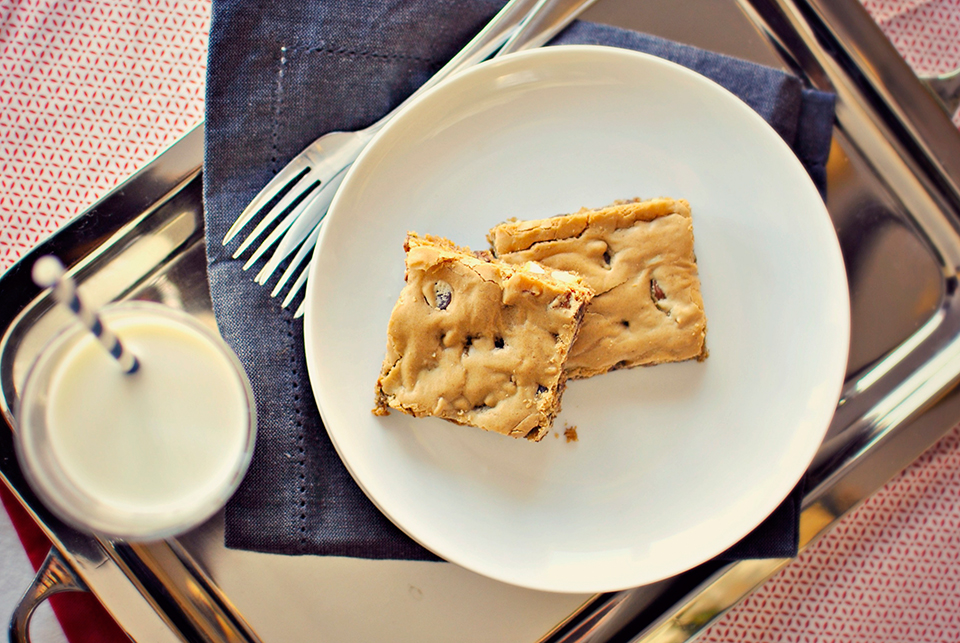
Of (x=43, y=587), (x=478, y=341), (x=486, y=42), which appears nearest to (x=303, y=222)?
(x=478, y=341)

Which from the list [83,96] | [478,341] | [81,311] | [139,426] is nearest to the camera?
[81,311]

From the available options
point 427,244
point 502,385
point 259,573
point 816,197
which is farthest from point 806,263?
point 259,573

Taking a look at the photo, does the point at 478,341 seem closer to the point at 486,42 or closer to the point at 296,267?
the point at 296,267

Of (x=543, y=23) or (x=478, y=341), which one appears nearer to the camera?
(x=478, y=341)

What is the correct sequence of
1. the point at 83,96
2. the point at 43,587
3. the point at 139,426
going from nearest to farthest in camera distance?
1. the point at 139,426
2. the point at 43,587
3. the point at 83,96

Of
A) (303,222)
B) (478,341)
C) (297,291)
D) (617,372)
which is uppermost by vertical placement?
(303,222)

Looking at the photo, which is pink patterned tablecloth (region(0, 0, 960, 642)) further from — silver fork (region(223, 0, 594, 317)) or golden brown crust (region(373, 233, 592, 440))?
golden brown crust (region(373, 233, 592, 440))

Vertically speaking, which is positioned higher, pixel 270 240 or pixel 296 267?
pixel 270 240

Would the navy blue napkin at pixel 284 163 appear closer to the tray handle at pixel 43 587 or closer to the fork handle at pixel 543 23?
the fork handle at pixel 543 23
